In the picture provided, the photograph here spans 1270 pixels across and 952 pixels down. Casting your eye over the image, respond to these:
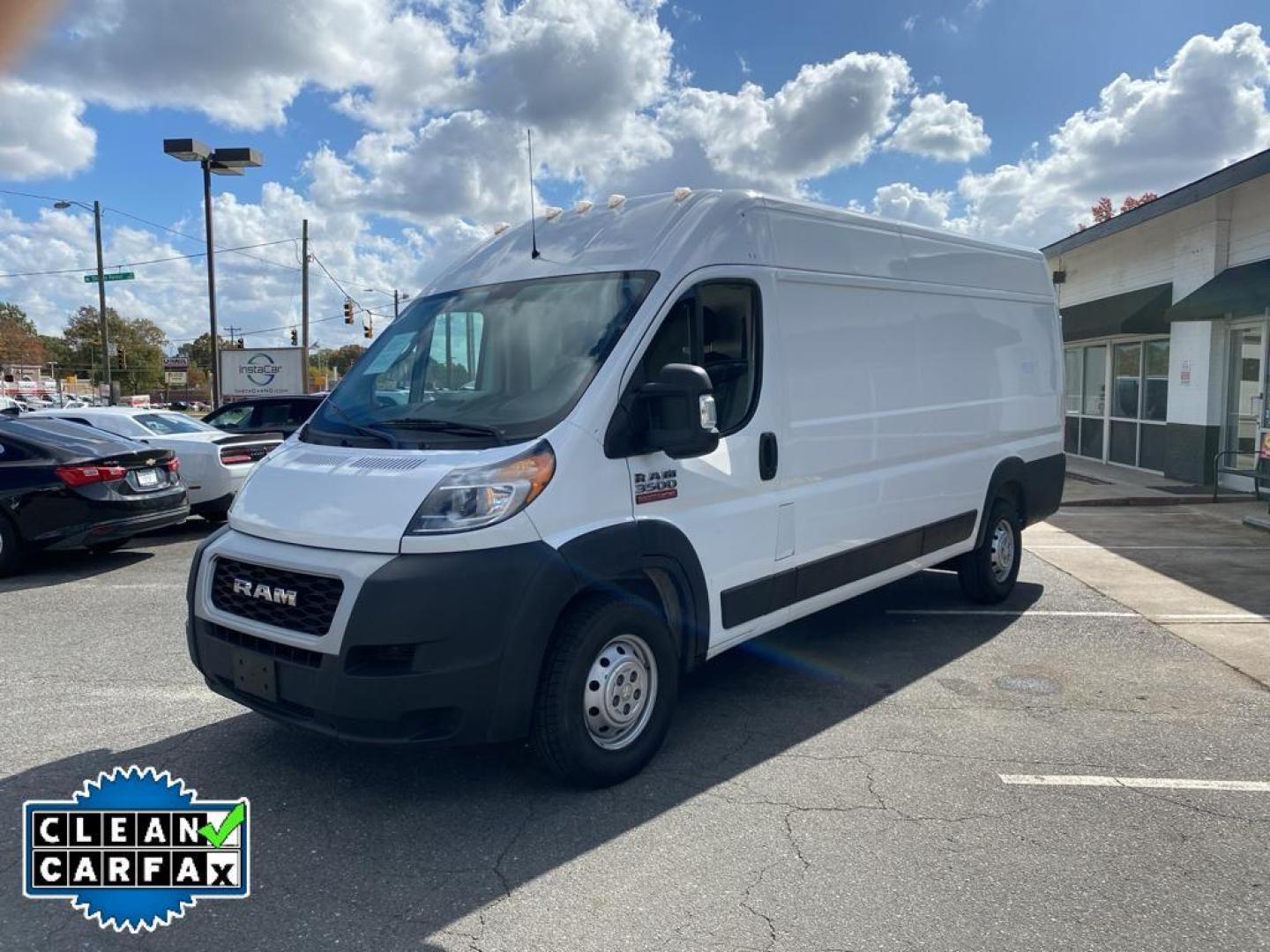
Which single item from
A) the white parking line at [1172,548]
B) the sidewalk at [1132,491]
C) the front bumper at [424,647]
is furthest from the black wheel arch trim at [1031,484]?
the front bumper at [424,647]

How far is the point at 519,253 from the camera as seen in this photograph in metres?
4.88

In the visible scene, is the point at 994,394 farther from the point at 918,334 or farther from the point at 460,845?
the point at 460,845

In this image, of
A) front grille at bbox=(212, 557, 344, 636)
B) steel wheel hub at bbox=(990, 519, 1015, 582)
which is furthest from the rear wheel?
steel wheel hub at bbox=(990, 519, 1015, 582)

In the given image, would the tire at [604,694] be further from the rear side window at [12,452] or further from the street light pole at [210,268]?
the street light pole at [210,268]

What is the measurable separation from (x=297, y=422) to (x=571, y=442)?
10337mm

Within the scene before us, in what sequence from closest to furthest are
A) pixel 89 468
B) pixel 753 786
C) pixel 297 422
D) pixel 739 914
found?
pixel 739 914, pixel 753 786, pixel 89 468, pixel 297 422

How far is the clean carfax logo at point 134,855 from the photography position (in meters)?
3.16

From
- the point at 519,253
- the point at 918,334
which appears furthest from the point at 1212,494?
the point at 519,253

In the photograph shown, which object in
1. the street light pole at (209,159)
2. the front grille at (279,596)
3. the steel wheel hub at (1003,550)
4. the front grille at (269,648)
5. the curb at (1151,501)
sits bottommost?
the curb at (1151,501)

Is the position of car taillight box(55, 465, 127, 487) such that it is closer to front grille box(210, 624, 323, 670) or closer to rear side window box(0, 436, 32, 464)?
rear side window box(0, 436, 32, 464)

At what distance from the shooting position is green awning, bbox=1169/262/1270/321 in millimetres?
12109

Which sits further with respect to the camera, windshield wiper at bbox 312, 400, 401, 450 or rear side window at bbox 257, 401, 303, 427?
rear side window at bbox 257, 401, 303, 427

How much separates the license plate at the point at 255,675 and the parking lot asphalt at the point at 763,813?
0.49 m

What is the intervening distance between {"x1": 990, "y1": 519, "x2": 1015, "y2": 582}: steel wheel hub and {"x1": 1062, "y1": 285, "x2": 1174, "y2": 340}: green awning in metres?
8.74
